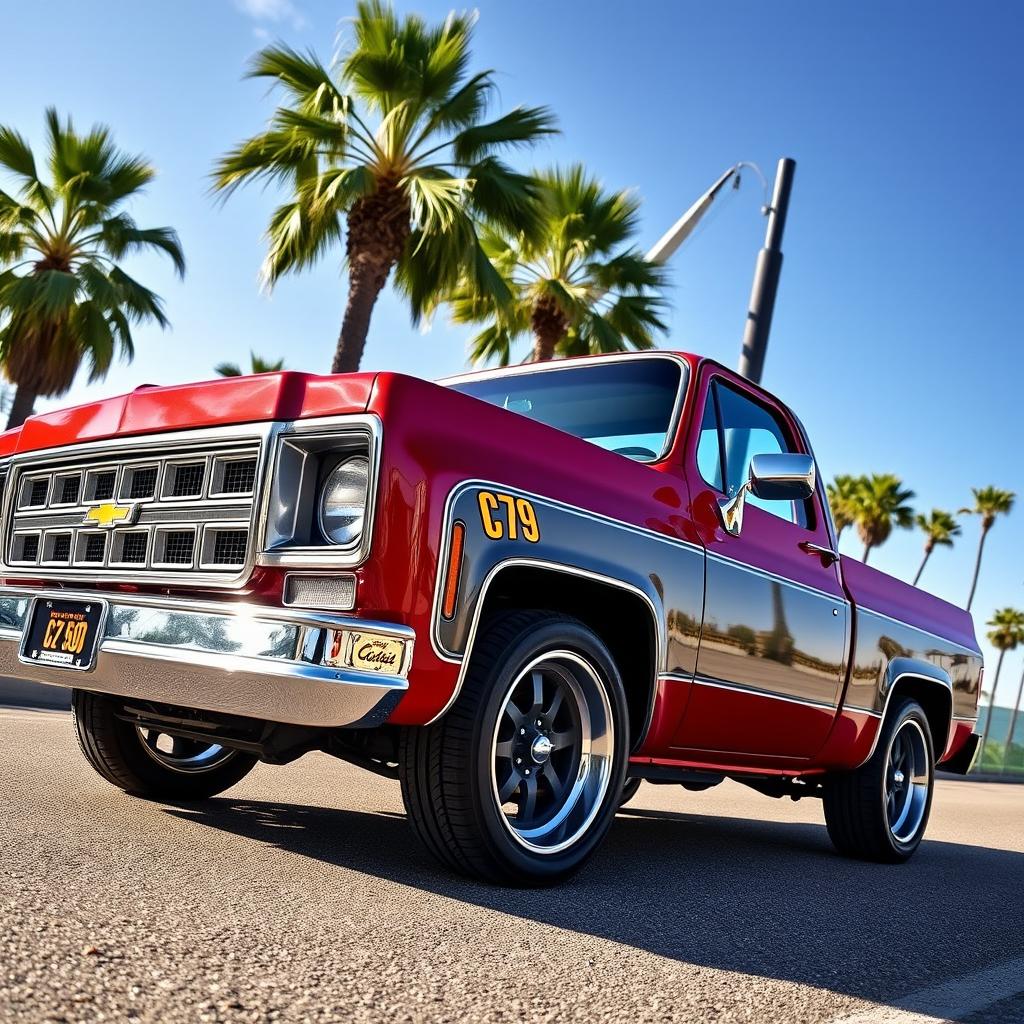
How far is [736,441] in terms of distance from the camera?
520 centimetres

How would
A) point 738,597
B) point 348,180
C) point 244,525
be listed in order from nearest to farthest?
point 244,525 < point 738,597 < point 348,180

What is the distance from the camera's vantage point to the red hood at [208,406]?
3459 mm

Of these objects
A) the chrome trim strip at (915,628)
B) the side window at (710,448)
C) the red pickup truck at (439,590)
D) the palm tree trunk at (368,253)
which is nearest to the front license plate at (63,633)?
the red pickup truck at (439,590)

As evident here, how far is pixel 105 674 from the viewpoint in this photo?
3.54m

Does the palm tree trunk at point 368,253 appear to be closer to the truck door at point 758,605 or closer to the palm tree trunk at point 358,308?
the palm tree trunk at point 358,308

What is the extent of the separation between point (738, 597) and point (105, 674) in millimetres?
2427

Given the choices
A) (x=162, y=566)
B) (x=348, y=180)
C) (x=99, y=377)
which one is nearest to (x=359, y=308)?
(x=348, y=180)

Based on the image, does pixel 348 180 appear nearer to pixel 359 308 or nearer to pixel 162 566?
pixel 359 308

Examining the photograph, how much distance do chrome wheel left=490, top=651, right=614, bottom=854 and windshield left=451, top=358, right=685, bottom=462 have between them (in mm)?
1114

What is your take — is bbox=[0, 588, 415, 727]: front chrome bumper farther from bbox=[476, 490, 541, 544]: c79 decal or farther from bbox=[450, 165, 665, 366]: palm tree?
bbox=[450, 165, 665, 366]: palm tree

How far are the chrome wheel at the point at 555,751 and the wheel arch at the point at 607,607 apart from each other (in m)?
0.23

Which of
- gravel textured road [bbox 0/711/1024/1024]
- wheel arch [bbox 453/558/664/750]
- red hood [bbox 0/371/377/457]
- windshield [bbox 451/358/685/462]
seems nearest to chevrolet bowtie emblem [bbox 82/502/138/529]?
red hood [bbox 0/371/377/457]

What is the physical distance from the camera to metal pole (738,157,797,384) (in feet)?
36.3

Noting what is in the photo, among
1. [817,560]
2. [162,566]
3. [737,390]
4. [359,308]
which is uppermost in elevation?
[359,308]
